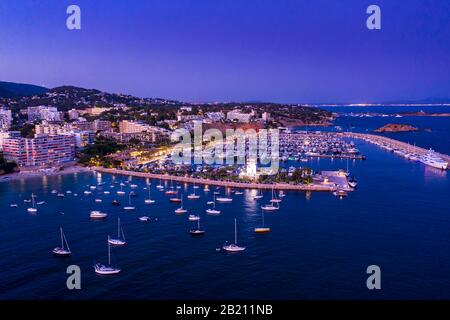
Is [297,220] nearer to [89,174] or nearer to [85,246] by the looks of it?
[85,246]

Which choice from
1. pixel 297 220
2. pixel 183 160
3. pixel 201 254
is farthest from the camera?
pixel 183 160

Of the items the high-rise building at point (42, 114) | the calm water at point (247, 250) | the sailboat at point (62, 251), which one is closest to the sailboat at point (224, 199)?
the calm water at point (247, 250)

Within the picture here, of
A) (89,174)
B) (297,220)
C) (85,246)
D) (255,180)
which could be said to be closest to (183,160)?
(89,174)

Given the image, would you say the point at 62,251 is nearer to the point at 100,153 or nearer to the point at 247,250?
the point at 247,250

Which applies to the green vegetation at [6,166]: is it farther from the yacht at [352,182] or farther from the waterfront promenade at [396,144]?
the waterfront promenade at [396,144]

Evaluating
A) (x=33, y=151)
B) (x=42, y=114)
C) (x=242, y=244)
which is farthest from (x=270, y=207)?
(x=42, y=114)
